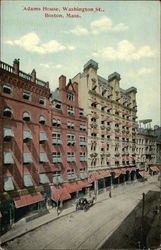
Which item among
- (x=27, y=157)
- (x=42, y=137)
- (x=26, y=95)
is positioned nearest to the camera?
(x=27, y=157)

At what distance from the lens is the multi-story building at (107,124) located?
107ft

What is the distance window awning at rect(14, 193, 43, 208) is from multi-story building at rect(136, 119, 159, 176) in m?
34.3

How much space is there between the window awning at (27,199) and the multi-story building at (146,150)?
34.3 meters

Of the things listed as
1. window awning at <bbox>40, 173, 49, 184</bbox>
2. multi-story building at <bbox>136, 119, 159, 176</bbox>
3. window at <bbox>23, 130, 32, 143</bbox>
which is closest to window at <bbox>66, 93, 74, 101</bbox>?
window at <bbox>23, 130, 32, 143</bbox>

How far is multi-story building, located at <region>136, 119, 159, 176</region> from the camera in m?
47.7

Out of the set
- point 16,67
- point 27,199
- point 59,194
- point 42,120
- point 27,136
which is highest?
point 16,67

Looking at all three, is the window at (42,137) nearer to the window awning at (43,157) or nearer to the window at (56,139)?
the window awning at (43,157)

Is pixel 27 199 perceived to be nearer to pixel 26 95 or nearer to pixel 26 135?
pixel 26 135

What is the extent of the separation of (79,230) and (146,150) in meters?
40.6

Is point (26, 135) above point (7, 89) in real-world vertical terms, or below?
below

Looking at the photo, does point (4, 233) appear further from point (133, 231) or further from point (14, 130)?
point (133, 231)

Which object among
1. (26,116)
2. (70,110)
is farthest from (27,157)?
(70,110)

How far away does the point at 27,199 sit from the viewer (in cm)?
1961

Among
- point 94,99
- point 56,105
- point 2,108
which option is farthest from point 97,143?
point 2,108
